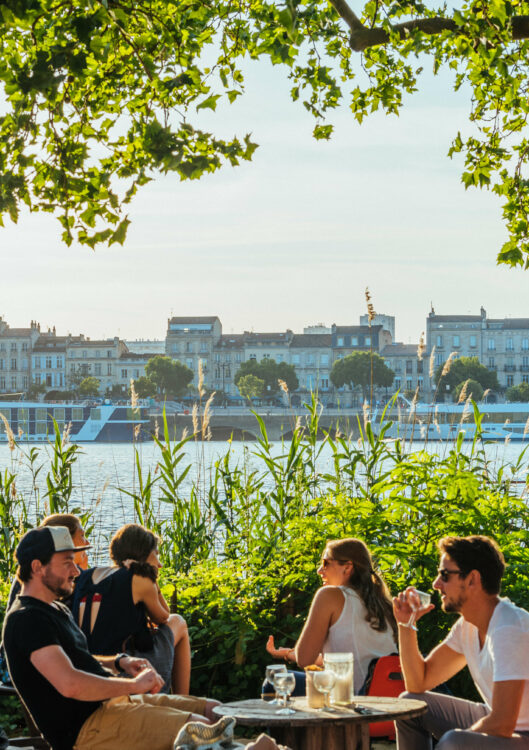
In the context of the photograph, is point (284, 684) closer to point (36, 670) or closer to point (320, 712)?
point (320, 712)

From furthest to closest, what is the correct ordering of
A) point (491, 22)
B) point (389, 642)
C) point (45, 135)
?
point (45, 135) < point (491, 22) < point (389, 642)

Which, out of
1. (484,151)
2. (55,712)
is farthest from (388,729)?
(484,151)

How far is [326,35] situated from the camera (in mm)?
4797

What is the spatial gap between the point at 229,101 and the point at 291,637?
85.8 inches

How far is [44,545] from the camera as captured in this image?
215 centimetres

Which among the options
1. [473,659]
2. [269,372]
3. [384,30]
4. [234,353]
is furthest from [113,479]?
[234,353]

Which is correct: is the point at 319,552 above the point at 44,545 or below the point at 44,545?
below

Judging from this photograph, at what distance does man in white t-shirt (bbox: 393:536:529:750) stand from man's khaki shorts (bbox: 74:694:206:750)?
0.58m

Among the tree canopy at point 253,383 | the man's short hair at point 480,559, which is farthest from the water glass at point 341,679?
the tree canopy at point 253,383

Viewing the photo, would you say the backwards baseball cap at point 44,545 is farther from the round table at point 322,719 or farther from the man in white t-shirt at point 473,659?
the man in white t-shirt at point 473,659

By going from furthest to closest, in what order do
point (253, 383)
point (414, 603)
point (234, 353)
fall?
1. point (234, 353)
2. point (253, 383)
3. point (414, 603)

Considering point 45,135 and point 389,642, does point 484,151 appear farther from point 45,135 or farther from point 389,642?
point 389,642

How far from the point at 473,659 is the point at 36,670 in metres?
0.98

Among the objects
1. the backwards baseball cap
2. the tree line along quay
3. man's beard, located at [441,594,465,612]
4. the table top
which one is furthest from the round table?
the tree line along quay
